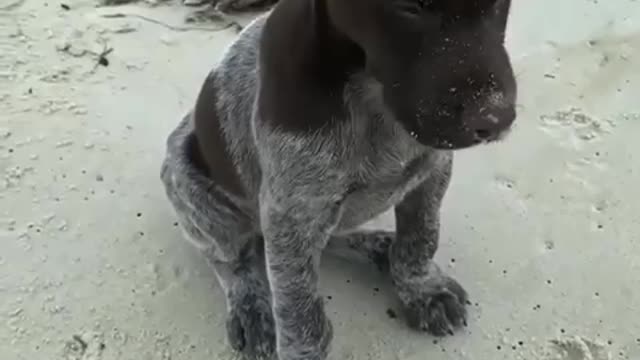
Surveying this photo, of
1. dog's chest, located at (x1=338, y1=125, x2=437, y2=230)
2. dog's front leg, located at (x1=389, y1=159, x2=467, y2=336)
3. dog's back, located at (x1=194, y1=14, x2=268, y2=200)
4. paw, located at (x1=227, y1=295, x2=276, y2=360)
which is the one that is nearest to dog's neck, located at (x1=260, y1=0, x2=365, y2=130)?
dog's chest, located at (x1=338, y1=125, x2=437, y2=230)

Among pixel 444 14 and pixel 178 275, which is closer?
pixel 444 14

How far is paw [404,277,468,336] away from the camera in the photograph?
3240mm

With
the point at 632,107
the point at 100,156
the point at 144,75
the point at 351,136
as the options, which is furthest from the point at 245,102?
the point at 632,107

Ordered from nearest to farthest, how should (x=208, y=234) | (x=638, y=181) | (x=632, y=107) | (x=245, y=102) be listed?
(x=245, y=102) → (x=208, y=234) → (x=638, y=181) → (x=632, y=107)

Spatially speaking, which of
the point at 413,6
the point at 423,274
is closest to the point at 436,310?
the point at 423,274

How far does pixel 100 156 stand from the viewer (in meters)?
3.90

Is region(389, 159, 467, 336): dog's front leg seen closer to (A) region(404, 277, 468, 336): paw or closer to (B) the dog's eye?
(A) region(404, 277, 468, 336): paw

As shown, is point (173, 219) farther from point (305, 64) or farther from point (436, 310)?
point (305, 64)

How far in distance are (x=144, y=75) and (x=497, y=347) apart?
5.76 feet

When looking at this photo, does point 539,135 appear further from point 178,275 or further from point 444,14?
point 444,14

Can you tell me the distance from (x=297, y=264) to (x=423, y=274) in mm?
594

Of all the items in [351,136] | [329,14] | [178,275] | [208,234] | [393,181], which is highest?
[329,14]

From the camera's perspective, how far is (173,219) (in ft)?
12.1

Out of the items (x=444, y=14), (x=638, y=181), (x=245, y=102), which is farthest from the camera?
(x=638, y=181)
